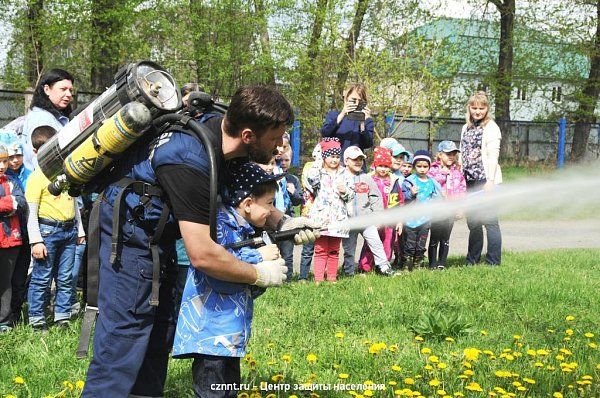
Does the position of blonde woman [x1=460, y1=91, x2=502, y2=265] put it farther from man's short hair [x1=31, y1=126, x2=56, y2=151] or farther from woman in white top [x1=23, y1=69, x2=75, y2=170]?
man's short hair [x1=31, y1=126, x2=56, y2=151]

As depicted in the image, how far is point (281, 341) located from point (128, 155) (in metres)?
2.54

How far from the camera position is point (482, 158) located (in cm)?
970

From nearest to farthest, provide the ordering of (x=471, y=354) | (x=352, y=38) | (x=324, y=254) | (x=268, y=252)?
(x=268, y=252) → (x=471, y=354) → (x=324, y=254) → (x=352, y=38)

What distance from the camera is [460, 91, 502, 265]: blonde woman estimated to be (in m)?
9.62

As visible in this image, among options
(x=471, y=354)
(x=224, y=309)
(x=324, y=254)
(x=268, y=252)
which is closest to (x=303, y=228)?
(x=268, y=252)

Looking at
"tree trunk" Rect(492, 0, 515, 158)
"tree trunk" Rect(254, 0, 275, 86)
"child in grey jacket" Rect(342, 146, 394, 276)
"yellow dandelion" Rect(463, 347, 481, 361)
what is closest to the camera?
"yellow dandelion" Rect(463, 347, 481, 361)

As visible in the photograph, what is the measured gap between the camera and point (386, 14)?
2167 cm

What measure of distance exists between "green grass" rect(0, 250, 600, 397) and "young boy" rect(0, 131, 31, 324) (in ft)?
2.06

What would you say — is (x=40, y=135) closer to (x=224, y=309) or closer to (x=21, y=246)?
(x=21, y=246)

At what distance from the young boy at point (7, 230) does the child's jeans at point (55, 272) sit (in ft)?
1.00

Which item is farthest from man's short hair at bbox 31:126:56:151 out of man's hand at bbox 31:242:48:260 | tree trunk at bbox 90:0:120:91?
tree trunk at bbox 90:0:120:91

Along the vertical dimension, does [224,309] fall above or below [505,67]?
below

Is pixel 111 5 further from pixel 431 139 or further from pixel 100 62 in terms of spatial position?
pixel 431 139

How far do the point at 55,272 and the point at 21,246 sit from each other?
44 cm
